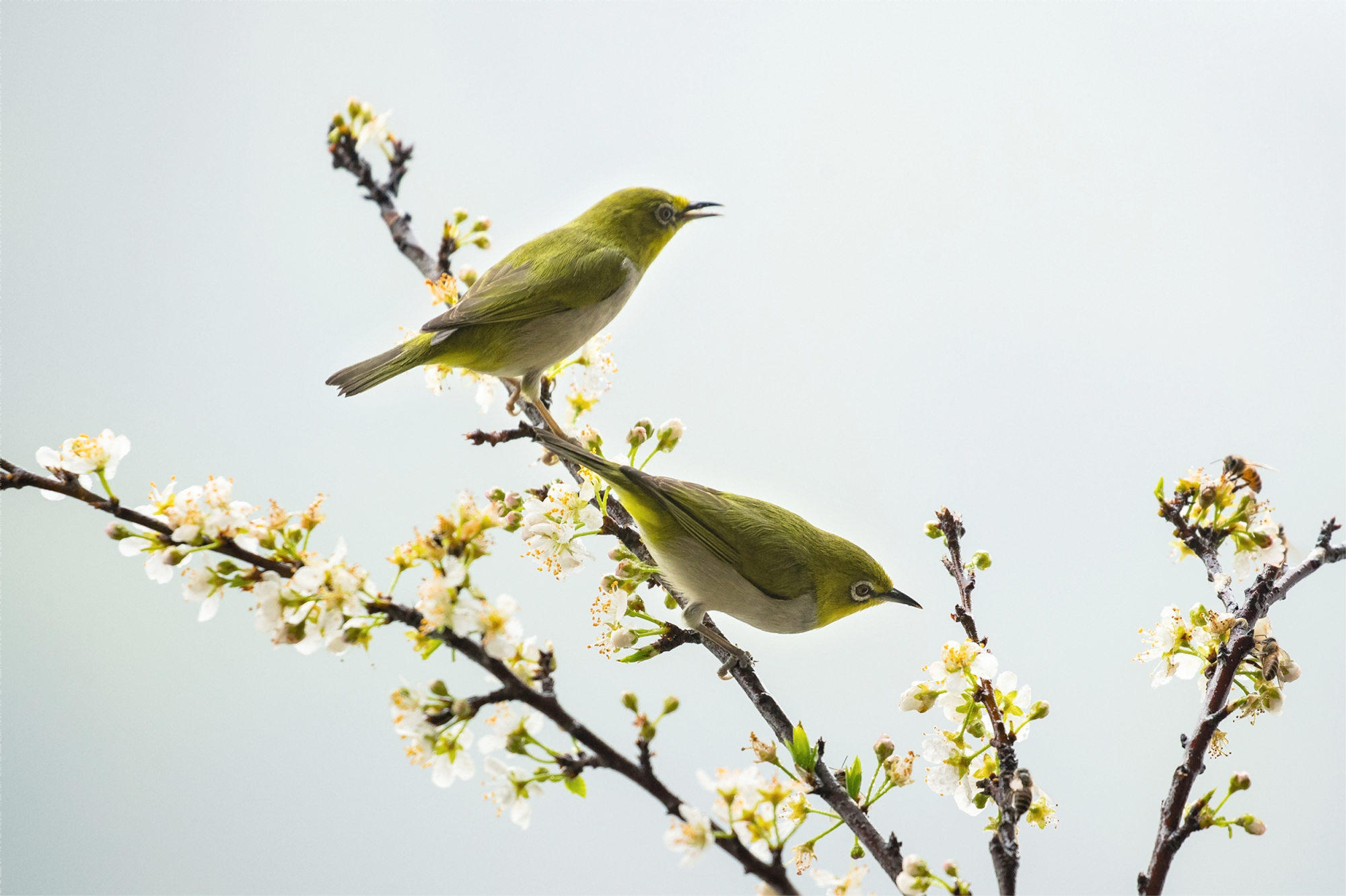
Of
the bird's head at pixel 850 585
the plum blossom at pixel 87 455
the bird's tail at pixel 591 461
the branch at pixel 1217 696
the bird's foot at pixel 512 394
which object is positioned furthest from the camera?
the bird's foot at pixel 512 394

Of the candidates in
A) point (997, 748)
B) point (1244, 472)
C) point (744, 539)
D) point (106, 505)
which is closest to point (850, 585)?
point (744, 539)

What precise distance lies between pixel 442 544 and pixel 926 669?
83 centimetres

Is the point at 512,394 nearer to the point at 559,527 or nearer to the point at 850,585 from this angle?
the point at 559,527

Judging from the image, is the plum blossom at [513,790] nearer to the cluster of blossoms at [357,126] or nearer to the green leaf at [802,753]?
the green leaf at [802,753]

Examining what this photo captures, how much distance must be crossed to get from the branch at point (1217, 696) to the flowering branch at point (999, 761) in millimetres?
223

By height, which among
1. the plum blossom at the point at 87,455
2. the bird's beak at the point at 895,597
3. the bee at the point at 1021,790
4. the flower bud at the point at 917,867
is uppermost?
the bird's beak at the point at 895,597

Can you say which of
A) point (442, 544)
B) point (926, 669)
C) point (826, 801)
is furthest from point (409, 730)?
point (926, 669)

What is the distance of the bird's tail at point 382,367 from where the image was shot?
75.0 inches

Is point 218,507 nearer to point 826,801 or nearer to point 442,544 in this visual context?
point 442,544

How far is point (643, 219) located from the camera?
2.33 meters

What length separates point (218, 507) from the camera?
1.23 meters

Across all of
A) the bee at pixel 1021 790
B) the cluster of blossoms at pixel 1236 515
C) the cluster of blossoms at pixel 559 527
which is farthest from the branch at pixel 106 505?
the cluster of blossoms at pixel 1236 515

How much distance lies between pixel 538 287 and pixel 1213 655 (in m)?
1.51

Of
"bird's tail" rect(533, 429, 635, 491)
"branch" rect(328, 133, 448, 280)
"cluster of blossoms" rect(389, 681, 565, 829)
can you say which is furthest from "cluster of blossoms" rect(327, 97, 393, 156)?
"cluster of blossoms" rect(389, 681, 565, 829)
